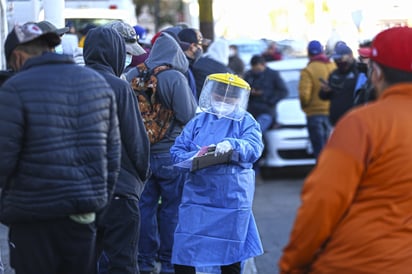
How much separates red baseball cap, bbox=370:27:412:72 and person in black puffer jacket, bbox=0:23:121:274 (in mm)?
1500

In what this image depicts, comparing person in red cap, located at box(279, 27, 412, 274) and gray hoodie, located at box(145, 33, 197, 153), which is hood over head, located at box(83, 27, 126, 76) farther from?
person in red cap, located at box(279, 27, 412, 274)

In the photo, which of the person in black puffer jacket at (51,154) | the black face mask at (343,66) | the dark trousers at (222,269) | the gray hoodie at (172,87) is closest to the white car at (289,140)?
the black face mask at (343,66)

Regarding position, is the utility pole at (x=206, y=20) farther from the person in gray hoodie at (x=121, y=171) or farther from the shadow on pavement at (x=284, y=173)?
Answer: the person in gray hoodie at (x=121, y=171)

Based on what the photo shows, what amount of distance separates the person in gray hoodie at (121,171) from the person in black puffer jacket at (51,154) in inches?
34.3

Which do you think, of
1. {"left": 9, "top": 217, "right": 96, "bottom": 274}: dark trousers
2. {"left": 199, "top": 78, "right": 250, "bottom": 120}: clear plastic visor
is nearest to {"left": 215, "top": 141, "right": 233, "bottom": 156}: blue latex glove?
{"left": 199, "top": 78, "right": 250, "bottom": 120}: clear plastic visor

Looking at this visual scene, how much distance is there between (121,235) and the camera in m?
5.84

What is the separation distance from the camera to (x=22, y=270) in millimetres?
4500

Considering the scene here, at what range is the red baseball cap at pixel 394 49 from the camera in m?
3.57

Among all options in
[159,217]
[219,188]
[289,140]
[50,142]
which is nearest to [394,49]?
[50,142]

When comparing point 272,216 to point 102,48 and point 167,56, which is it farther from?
point 102,48

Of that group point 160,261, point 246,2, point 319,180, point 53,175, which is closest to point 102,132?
point 53,175

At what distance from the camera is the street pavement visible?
8.13 metres

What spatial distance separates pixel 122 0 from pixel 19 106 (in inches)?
676

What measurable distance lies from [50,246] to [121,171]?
130 centimetres
